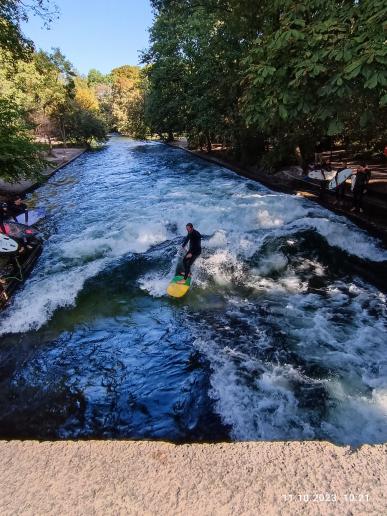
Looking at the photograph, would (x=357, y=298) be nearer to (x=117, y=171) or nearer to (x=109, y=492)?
(x=109, y=492)

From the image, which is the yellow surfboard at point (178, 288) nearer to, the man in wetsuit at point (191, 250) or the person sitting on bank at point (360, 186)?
the man in wetsuit at point (191, 250)

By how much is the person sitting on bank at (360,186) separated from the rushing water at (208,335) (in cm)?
66

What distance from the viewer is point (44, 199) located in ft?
65.1

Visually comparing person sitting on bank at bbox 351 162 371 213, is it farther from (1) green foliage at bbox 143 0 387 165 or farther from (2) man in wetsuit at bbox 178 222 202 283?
(2) man in wetsuit at bbox 178 222 202 283

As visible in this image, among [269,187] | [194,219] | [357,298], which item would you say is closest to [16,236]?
[194,219]

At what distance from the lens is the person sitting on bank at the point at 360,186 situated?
36.7 feet

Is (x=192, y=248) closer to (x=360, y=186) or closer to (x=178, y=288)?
(x=178, y=288)

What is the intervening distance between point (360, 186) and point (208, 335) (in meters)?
7.73

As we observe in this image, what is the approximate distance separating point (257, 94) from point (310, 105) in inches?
53.0

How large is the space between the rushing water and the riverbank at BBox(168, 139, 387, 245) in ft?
1.41

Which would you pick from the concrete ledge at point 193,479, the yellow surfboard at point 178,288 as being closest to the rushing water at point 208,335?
the yellow surfboard at point 178,288

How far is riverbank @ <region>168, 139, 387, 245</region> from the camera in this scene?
11.0 meters

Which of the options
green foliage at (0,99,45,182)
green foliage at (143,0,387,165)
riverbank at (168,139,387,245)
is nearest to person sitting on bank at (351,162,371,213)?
riverbank at (168,139,387,245)

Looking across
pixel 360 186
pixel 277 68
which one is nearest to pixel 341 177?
pixel 360 186
